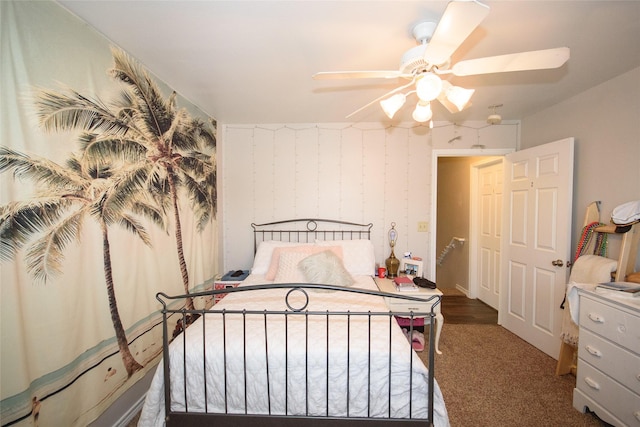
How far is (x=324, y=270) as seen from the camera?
2.25 metres

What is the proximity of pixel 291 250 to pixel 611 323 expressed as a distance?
95.2 inches

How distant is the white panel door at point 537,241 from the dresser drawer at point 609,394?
752mm

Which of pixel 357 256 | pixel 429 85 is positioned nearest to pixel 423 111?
pixel 429 85

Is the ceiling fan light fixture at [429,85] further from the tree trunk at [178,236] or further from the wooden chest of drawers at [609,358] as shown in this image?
the tree trunk at [178,236]

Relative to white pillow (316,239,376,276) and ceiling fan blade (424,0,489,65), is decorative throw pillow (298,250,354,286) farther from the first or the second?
ceiling fan blade (424,0,489,65)

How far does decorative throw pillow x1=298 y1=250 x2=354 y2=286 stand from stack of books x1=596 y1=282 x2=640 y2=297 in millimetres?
1761

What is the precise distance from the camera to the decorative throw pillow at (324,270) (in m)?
2.21

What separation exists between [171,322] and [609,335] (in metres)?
3.22

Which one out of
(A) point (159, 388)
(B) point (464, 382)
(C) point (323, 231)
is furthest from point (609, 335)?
(A) point (159, 388)

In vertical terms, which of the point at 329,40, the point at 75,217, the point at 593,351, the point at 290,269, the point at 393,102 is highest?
the point at 329,40

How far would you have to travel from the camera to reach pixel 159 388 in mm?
1315

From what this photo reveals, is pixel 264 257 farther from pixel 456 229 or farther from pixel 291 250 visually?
pixel 456 229

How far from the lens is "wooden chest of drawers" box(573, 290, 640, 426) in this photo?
4.66 ft

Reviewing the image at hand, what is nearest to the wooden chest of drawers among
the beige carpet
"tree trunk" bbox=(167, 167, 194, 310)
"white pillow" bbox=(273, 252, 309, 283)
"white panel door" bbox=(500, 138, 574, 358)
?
the beige carpet
